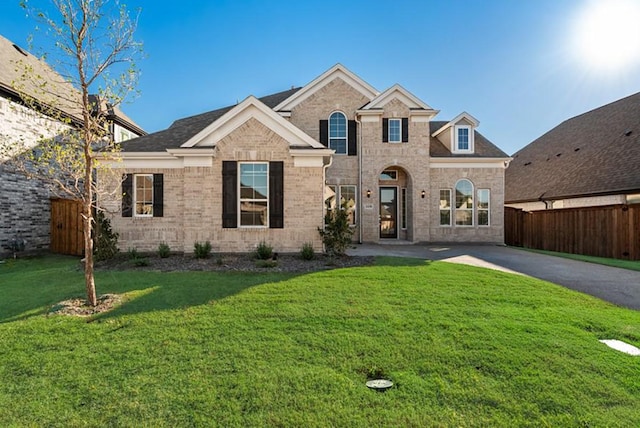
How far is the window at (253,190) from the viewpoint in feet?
34.4

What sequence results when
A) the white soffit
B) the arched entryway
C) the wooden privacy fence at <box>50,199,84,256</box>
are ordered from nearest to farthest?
1. the white soffit
2. the wooden privacy fence at <box>50,199,84,256</box>
3. the arched entryway

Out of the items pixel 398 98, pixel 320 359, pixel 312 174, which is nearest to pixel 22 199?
pixel 312 174

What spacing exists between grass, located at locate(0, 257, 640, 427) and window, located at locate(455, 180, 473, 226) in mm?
8929

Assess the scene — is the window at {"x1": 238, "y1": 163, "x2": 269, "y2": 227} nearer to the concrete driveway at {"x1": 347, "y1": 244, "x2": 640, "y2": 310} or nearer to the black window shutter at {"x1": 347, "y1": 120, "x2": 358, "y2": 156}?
the concrete driveway at {"x1": 347, "y1": 244, "x2": 640, "y2": 310}

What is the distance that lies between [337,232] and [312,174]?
7.30 ft

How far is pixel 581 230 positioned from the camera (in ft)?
42.1

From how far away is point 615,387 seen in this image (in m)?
3.13

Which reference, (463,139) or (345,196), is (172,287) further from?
(463,139)

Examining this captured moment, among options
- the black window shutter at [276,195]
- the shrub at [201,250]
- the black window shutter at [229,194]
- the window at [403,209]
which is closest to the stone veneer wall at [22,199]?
the black window shutter at [229,194]

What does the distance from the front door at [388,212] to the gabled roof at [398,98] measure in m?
4.10

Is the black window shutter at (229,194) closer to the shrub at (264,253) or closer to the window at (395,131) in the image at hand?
the shrub at (264,253)

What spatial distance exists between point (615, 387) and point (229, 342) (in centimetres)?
445

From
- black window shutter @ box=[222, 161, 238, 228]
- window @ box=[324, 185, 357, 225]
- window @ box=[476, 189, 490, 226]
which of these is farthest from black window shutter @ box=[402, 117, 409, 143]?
black window shutter @ box=[222, 161, 238, 228]

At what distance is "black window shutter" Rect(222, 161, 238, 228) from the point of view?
10.4 meters
